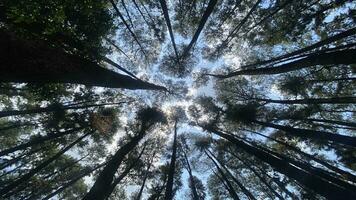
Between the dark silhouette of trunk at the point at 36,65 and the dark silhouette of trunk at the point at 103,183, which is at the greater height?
the dark silhouette of trunk at the point at 36,65

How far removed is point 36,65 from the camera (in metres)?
7.22

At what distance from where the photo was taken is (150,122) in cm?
2130

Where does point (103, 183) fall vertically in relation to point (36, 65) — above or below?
below

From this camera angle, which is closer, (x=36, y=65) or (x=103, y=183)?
(x=36, y=65)

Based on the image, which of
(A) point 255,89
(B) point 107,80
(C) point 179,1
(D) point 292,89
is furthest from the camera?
(A) point 255,89

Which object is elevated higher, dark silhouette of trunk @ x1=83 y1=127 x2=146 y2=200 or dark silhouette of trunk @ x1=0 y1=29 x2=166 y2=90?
dark silhouette of trunk @ x1=0 y1=29 x2=166 y2=90

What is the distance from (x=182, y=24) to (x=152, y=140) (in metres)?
9.16

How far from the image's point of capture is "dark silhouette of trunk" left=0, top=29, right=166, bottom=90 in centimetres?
670

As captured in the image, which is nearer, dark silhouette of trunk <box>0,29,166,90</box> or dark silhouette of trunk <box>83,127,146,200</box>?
dark silhouette of trunk <box>0,29,166,90</box>

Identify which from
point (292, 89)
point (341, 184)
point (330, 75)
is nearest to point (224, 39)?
point (292, 89)

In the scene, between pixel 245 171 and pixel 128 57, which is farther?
pixel 128 57

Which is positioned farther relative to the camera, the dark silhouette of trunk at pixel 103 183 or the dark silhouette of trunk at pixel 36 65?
the dark silhouette of trunk at pixel 103 183

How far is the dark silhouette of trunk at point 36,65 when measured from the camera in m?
6.70

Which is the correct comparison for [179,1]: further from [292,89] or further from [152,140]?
[152,140]
